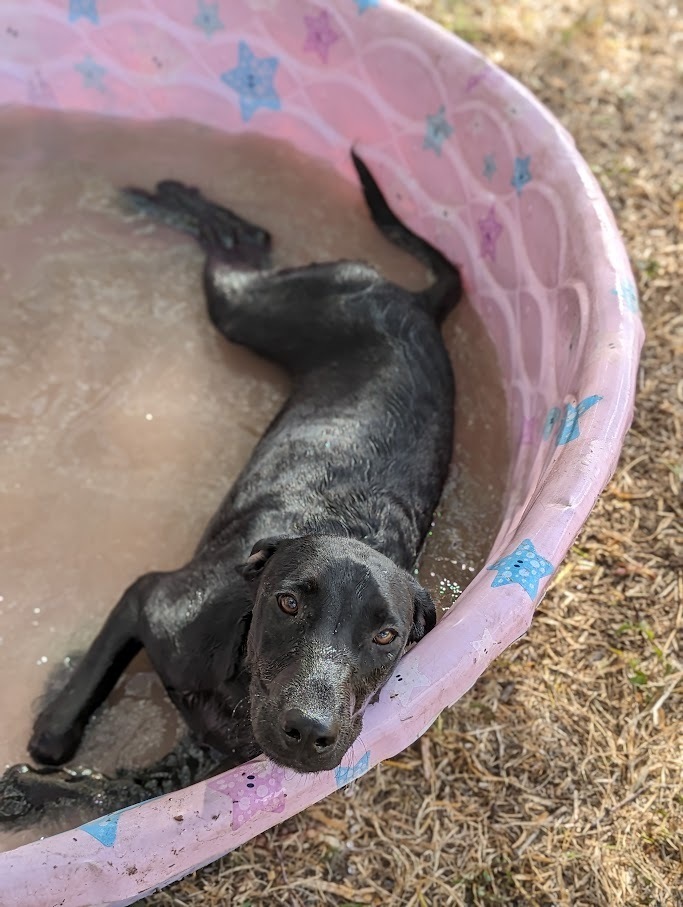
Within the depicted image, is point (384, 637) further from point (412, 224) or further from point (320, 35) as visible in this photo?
point (320, 35)

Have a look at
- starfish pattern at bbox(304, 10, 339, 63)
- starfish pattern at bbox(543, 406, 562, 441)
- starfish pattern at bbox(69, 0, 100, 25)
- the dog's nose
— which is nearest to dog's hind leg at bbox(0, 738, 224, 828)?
the dog's nose

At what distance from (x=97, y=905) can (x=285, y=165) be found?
3598 millimetres

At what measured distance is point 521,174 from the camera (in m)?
3.70

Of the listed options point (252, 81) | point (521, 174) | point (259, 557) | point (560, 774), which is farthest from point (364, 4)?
point (560, 774)

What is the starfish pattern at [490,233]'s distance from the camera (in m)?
3.91

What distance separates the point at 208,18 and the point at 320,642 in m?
3.54

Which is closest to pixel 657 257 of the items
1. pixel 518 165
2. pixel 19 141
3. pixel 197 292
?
pixel 518 165

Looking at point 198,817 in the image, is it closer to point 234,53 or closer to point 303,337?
point 303,337

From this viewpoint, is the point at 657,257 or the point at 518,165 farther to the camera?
the point at 657,257

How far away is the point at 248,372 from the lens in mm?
3895

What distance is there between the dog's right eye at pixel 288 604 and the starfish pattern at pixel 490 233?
7.66ft

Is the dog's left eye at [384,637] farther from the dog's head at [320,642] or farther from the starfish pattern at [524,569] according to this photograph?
the starfish pattern at [524,569]

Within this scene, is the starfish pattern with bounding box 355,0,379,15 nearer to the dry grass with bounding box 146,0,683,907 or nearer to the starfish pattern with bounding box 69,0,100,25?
the starfish pattern with bounding box 69,0,100,25

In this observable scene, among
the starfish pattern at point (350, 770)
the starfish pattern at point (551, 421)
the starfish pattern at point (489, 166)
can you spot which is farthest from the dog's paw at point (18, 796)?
the starfish pattern at point (489, 166)
